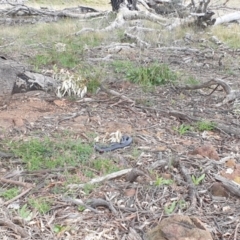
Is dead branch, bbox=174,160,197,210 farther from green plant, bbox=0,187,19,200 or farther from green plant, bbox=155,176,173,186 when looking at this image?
green plant, bbox=0,187,19,200

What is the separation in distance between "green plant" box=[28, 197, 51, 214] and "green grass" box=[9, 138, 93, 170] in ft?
1.48

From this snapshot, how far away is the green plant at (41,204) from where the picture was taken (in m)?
2.69

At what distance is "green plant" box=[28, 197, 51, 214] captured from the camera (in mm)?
2688

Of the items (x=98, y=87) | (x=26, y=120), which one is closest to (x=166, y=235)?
(x=26, y=120)

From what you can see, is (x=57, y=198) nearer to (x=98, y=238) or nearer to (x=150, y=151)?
(x=98, y=238)

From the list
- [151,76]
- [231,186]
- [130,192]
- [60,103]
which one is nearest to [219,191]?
[231,186]

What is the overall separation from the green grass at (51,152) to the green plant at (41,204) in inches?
17.7

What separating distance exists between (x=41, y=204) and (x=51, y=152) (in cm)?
76

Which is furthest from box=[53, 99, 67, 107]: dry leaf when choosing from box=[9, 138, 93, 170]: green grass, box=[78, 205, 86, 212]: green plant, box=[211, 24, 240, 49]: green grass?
box=[211, 24, 240, 49]: green grass

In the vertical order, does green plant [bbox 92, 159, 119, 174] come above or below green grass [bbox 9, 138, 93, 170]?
above

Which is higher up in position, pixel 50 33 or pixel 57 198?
pixel 57 198

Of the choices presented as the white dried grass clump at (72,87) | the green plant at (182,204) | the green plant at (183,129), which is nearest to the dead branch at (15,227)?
the green plant at (182,204)

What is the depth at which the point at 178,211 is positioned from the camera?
2.75 metres

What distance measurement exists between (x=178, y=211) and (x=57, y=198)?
2.35ft
